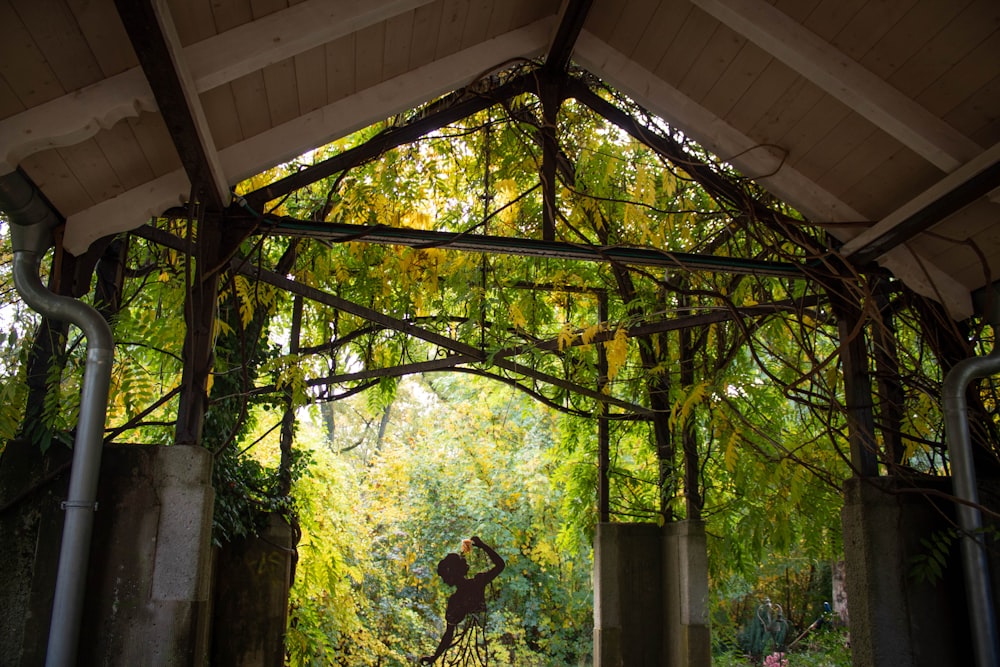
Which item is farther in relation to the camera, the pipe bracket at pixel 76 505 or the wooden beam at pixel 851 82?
the wooden beam at pixel 851 82

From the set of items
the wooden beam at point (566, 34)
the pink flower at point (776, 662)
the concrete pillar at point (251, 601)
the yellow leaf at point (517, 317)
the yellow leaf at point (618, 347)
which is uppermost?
the wooden beam at point (566, 34)

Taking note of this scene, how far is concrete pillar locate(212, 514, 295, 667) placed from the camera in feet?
20.6

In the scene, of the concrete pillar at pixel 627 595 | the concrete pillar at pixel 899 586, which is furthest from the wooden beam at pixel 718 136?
the concrete pillar at pixel 627 595

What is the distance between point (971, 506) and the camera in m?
3.66

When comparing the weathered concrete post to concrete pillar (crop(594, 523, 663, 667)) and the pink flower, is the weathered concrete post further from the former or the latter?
the pink flower

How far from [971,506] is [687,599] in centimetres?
344

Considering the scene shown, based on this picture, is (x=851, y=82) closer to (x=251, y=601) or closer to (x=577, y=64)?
(x=577, y=64)

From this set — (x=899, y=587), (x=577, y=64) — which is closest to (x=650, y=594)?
(x=899, y=587)

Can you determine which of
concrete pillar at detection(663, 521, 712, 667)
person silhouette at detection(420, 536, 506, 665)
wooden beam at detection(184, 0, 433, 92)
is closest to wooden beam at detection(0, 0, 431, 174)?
wooden beam at detection(184, 0, 433, 92)

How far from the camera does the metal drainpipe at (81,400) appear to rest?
306 centimetres

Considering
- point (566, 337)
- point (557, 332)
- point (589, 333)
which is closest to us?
point (589, 333)

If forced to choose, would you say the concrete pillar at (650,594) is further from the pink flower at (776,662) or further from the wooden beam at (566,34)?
the pink flower at (776,662)

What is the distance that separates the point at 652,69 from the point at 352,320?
11.2 feet

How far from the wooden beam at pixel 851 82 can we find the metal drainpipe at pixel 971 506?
0.94 metres
